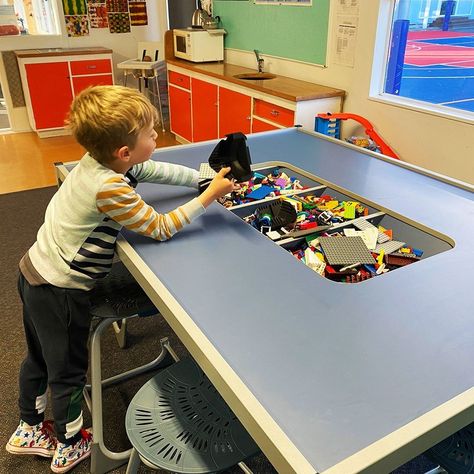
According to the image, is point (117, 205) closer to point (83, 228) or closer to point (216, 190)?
point (83, 228)

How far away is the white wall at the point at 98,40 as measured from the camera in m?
5.35

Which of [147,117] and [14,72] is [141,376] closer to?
[147,117]

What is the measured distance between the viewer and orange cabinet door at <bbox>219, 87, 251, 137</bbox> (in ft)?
12.0

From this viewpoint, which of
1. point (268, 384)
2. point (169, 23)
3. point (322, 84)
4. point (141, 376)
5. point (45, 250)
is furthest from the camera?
point (169, 23)

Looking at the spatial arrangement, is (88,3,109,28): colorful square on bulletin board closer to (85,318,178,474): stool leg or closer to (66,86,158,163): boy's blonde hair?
(66,86,158,163): boy's blonde hair

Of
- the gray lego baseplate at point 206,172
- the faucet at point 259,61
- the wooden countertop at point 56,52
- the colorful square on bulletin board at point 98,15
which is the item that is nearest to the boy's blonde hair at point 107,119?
the gray lego baseplate at point 206,172

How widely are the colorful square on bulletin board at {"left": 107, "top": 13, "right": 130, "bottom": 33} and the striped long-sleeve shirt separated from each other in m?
5.07

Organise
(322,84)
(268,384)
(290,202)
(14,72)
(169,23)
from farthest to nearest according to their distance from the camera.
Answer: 1. (169,23)
2. (14,72)
3. (322,84)
4. (290,202)
5. (268,384)

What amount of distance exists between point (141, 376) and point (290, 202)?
3.29 feet

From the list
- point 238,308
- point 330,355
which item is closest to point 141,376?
point 238,308

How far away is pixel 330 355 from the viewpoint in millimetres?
901

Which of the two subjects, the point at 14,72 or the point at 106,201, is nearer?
the point at 106,201

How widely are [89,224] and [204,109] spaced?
323 cm

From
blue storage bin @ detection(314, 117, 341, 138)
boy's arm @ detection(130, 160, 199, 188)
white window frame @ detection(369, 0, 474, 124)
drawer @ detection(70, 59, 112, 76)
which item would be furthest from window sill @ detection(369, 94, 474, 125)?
drawer @ detection(70, 59, 112, 76)
